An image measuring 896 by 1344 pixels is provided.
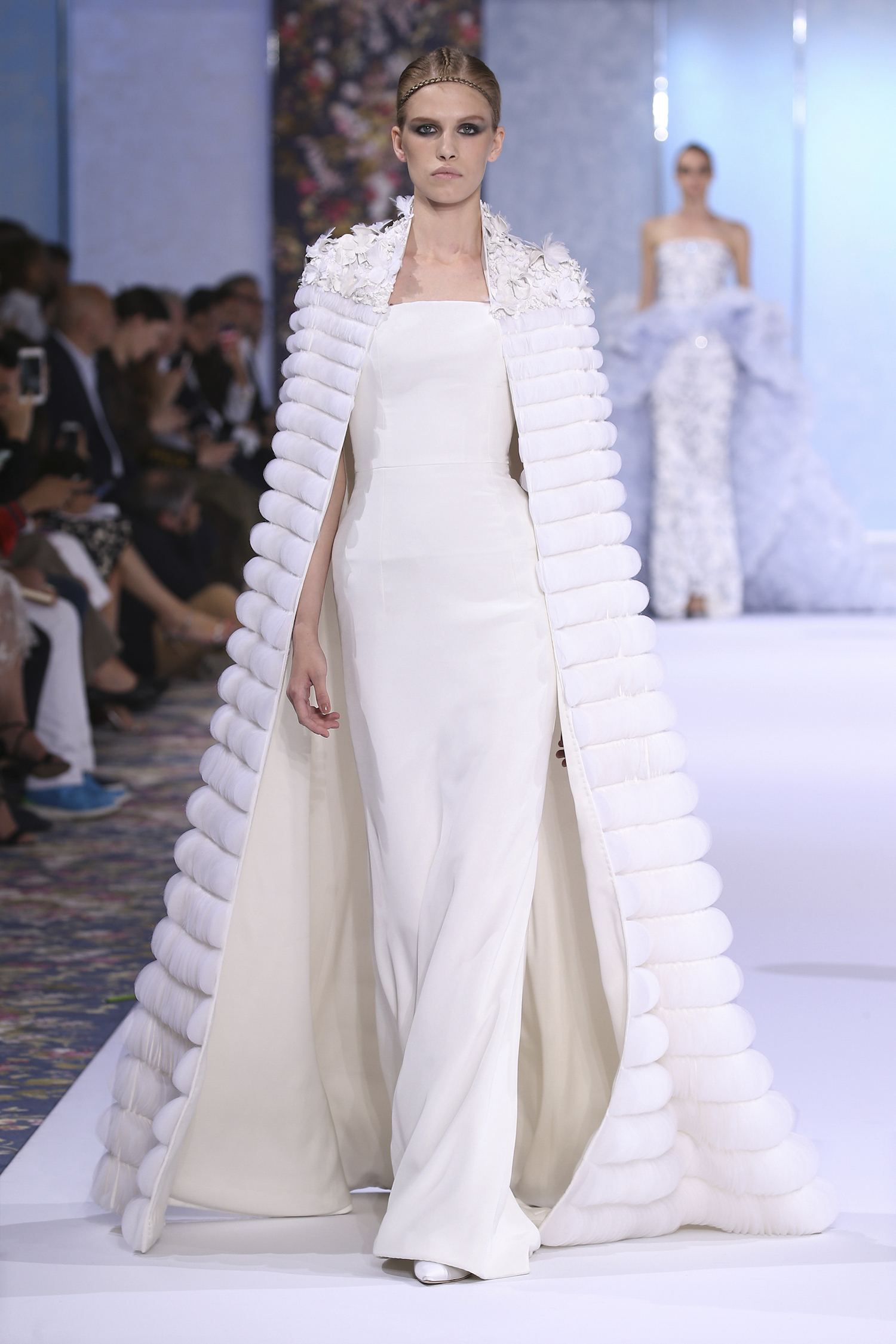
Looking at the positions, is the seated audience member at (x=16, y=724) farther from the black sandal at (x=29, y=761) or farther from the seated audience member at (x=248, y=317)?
the seated audience member at (x=248, y=317)

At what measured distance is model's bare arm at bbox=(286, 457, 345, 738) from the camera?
6.15ft

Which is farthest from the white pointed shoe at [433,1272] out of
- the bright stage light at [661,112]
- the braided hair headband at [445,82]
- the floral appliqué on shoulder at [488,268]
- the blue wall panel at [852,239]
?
the bright stage light at [661,112]

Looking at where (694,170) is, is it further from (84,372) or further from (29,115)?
(29,115)

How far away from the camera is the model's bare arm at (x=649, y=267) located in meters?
8.71

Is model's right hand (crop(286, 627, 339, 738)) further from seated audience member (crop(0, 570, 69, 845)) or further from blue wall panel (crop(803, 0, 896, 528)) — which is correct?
blue wall panel (crop(803, 0, 896, 528))

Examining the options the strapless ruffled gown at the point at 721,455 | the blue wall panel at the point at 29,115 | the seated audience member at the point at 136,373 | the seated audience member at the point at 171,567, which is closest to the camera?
the seated audience member at the point at 171,567

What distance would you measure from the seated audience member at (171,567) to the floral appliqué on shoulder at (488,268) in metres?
4.00

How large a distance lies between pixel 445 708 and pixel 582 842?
204 millimetres

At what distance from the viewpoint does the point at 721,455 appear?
8594mm

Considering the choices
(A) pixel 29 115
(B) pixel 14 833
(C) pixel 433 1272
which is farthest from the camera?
(A) pixel 29 115

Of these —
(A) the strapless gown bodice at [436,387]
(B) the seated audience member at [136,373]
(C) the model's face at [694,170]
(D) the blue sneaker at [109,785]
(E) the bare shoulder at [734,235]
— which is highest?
(C) the model's face at [694,170]

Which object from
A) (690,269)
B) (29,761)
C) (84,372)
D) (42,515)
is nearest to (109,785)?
(29,761)

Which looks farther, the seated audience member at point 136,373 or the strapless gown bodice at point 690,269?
the strapless gown bodice at point 690,269

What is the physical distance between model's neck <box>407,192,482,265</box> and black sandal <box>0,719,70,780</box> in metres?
2.51
